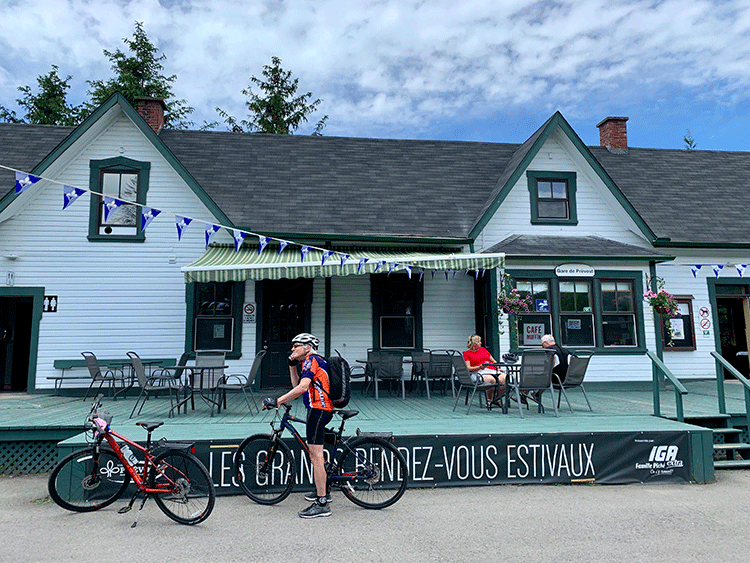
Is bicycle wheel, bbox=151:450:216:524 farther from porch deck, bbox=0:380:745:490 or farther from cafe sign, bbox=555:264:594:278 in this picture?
cafe sign, bbox=555:264:594:278

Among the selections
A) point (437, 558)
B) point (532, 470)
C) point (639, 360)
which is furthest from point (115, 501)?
point (639, 360)

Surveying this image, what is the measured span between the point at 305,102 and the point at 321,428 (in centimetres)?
2747

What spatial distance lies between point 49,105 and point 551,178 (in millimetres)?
22553

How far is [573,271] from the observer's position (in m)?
11.5

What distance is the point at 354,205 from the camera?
12.6m

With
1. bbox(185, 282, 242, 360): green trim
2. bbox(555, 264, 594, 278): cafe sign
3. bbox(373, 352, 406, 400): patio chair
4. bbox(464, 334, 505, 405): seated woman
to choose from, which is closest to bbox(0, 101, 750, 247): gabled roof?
bbox(185, 282, 242, 360): green trim

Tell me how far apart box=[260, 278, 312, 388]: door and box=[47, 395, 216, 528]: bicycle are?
18.7 feet

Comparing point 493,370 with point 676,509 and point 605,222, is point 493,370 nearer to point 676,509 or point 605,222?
point 676,509

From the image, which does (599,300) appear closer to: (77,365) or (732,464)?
(732,464)

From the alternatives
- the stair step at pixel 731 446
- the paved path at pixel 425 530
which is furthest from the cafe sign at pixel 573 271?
the paved path at pixel 425 530

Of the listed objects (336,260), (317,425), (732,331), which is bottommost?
(317,425)

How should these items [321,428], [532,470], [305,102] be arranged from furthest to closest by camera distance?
[305,102], [532,470], [321,428]

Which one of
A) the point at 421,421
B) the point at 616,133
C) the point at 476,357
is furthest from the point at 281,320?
the point at 616,133

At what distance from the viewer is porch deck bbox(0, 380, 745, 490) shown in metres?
6.45
